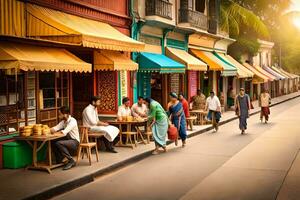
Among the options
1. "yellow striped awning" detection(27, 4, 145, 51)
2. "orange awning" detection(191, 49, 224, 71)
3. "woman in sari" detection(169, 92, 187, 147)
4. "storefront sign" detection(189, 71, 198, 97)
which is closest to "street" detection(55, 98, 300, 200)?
"woman in sari" detection(169, 92, 187, 147)

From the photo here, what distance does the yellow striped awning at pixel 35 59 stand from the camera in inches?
375

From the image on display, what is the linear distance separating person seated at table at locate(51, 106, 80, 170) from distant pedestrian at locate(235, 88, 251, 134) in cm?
946

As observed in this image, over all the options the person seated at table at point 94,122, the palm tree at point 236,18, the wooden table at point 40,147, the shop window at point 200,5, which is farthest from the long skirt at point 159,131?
the palm tree at point 236,18

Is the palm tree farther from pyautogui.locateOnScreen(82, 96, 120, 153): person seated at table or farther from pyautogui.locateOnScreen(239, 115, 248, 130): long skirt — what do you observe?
pyautogui.locateOnScreen(82, 96, 120, 153): person seated at table

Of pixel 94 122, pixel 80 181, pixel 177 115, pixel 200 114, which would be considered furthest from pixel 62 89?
pixel 200 114

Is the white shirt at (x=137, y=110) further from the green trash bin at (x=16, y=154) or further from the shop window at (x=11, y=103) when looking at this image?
the green trash bin at (x=16, y=154)

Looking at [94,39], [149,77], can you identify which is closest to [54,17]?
[94,39]

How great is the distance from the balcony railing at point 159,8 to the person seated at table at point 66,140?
9.11 meters

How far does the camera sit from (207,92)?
27969mm

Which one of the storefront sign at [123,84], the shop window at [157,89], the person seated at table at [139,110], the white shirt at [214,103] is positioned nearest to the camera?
the person seated at table at [139,110]

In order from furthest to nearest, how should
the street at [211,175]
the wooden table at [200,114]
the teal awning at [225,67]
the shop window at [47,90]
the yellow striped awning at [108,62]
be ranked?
1. the teal awning at [225,67]
2. the wooden table at [200,114]
3. the yellow striped awning at [108,62]
4. the shop window at [47,90]
5. the street at [211,175]

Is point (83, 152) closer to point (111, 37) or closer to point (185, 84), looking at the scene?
point (111, 37)

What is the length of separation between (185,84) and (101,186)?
1508cm

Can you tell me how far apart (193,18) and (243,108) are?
678 cm
